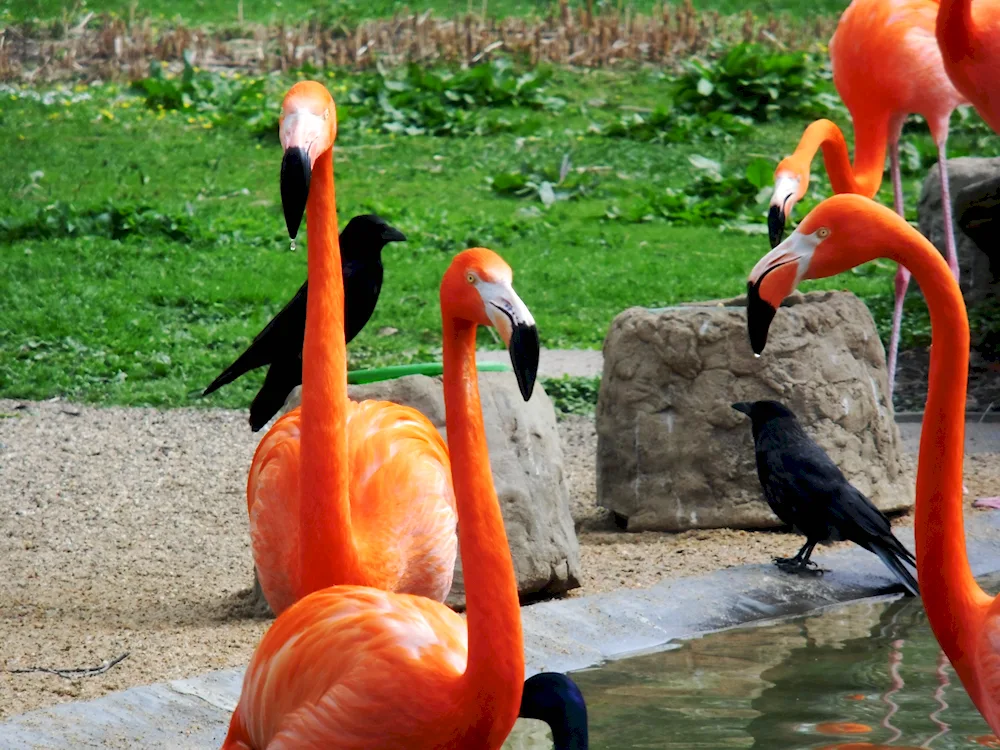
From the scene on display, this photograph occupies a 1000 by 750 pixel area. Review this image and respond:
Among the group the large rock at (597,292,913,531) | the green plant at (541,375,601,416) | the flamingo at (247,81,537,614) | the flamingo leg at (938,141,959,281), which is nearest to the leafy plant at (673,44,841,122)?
the green plant at (541,375,601,416)

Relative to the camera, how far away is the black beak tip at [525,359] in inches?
104

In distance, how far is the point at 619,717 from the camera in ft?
13.4

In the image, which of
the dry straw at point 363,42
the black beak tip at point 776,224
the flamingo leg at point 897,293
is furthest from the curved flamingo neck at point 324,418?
the dry straw at point 363,42

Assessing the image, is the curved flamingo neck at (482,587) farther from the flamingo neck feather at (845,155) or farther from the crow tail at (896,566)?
the flamingo neck feather at (845,155)

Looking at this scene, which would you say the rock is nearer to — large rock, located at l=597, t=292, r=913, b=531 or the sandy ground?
the sandy ground

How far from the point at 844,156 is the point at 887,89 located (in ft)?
1.89

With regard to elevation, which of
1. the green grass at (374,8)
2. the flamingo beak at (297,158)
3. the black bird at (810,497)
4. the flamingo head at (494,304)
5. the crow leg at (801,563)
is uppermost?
the green grass at (374,8)

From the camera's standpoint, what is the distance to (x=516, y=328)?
A: 2748mm

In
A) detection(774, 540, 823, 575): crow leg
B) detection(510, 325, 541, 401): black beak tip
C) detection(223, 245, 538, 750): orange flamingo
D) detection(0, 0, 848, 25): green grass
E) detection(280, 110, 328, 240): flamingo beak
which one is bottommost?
detection(774, 540, 823, 575): crow leg

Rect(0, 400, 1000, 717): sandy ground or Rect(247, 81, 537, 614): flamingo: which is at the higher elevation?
Rect(247, 81, 537, 614): flamingo

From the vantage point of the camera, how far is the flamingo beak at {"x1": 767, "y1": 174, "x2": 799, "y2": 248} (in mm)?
5820

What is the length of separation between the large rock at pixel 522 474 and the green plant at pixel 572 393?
252 centimetres

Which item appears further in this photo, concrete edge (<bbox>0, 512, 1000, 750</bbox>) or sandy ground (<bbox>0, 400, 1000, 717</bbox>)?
sandy ground (<bbox>0, 400, 1000, 717</bbox>)

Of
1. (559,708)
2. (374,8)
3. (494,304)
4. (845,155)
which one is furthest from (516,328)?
(374,8)
